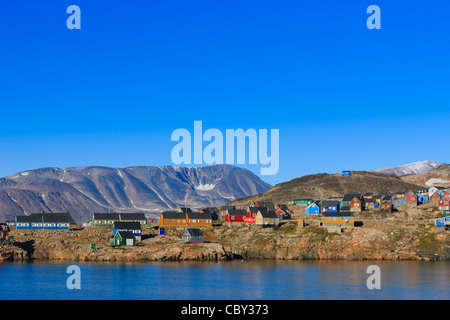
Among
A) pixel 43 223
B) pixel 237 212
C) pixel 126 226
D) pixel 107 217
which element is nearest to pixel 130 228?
pixel 126 226

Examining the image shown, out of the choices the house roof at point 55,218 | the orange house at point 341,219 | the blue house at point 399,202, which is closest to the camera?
the orange house at point 341,219

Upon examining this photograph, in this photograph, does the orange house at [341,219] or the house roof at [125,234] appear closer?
the house roof at [125,234]

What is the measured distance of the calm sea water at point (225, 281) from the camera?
7644cm

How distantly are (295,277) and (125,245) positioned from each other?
154ft

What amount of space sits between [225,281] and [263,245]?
42592mm

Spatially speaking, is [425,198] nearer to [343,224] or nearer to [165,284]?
[343,224]

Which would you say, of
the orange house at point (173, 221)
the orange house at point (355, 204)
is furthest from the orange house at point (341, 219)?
the orange house at point (173, 221)

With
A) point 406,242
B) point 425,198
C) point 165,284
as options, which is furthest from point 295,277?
point 425,198

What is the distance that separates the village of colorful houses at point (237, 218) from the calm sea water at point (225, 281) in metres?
17.1

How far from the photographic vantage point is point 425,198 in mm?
162500

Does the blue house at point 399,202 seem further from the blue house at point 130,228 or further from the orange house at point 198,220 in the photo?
the blue house at point 130,228

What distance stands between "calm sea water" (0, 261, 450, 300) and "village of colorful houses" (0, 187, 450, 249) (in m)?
17.1

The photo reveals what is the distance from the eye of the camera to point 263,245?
130m

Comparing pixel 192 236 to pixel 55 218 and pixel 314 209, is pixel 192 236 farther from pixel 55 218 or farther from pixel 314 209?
pixel 314 209
